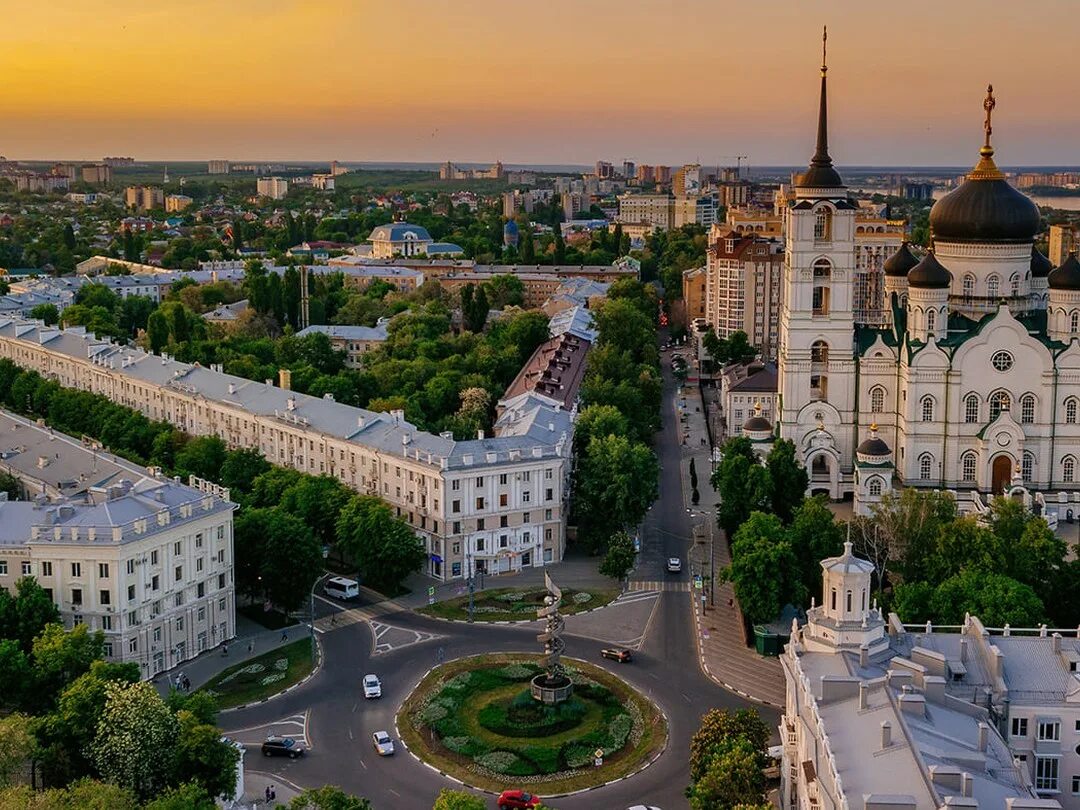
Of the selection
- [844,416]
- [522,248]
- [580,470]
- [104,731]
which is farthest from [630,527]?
[522,248]

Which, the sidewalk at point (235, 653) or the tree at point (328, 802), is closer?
the tree at point (328, 802)

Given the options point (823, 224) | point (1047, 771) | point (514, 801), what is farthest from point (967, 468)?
point (514, 801)

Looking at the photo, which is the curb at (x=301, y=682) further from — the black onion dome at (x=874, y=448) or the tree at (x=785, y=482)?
the black onion dome at (x=874, y=448)

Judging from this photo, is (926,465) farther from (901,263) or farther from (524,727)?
(524,727)

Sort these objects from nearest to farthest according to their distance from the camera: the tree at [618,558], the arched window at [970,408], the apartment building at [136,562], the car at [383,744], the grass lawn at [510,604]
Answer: the car at [383,744] < the apartment building at [136,562] < the grass lawn at [510,604] < the tree at [618,558] < the arched window at [970,408]

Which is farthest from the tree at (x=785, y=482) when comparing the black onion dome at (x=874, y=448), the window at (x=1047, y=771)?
the window at (x=1047, y=771)

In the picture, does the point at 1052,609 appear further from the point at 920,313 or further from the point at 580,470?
the point at 580,470
